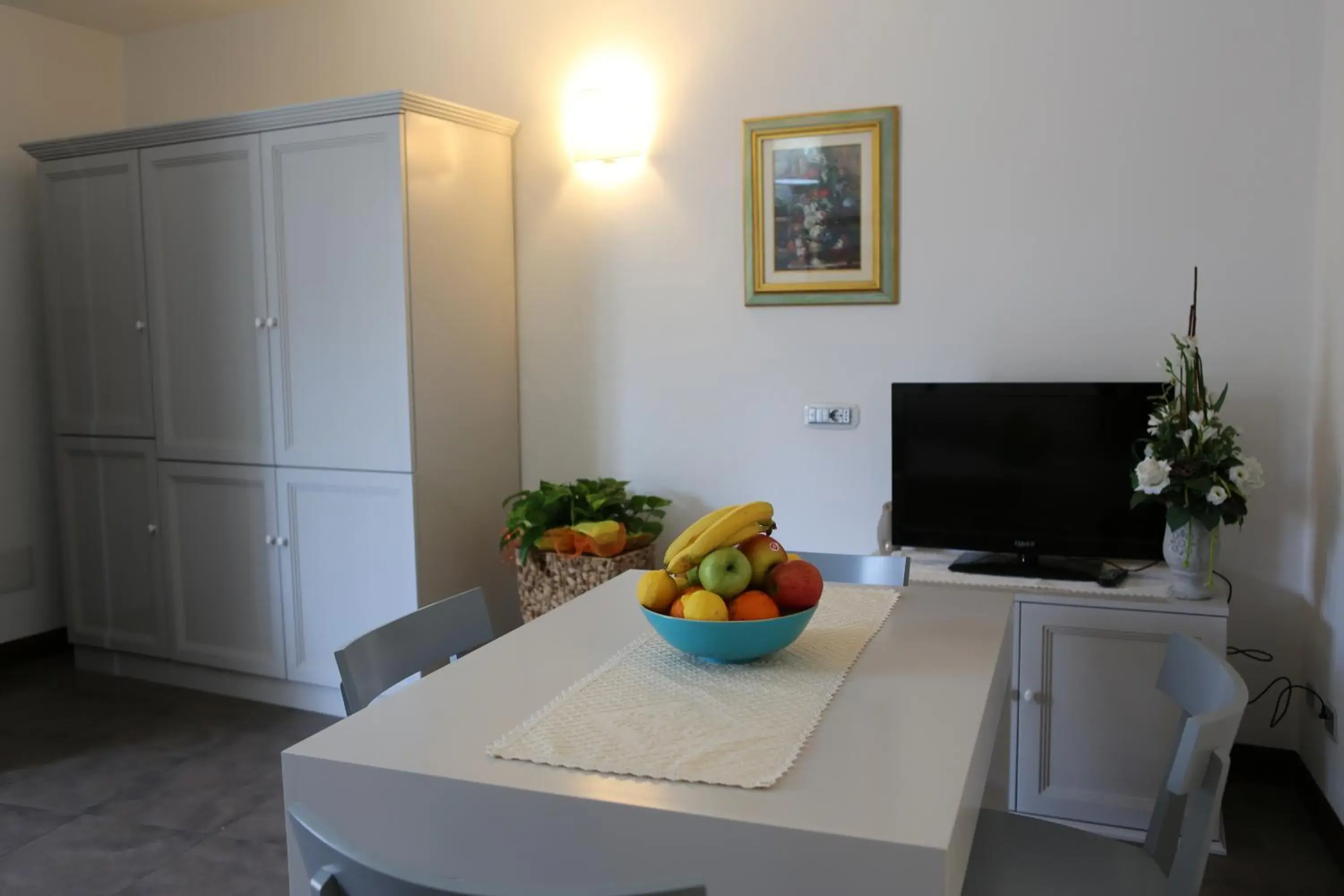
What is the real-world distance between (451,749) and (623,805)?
279mm

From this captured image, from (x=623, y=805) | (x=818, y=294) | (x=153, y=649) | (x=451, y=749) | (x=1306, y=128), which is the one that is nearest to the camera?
(x=623, y=805)

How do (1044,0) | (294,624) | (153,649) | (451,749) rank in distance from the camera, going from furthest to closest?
1. (153,649)
2. (294,624)
3. (1044,0)
4. (451,749)

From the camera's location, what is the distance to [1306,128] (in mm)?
3006

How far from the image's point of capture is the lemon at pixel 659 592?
1.65m

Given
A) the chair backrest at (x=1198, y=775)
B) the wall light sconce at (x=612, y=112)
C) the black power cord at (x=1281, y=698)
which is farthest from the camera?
the wall light sconce at (x=612, y=112)

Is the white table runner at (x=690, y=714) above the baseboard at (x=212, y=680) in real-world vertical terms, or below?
above

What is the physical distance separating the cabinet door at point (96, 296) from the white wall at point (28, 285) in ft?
0.64

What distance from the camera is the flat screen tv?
298 cm

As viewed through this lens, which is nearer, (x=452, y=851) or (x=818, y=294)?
(x=452, y=851)

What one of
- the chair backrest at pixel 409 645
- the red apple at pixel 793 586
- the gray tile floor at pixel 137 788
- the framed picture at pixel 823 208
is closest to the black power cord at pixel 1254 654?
the framed picture at pixel 823 208

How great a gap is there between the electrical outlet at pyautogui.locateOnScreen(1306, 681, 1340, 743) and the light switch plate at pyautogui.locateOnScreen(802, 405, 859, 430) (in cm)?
152

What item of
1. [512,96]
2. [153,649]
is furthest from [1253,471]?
[153,649]

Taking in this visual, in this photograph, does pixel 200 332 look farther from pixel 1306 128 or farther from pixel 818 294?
pixel 1306 128

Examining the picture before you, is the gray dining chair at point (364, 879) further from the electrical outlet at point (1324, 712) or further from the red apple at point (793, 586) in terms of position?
the electrical outlet at point (1324, 712)
